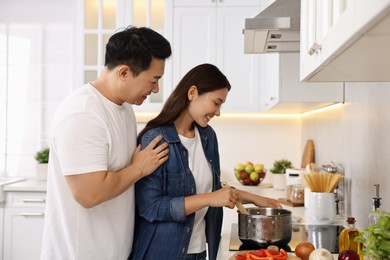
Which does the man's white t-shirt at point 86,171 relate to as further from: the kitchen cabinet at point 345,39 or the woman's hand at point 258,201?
the kitchen cabinet at point 345,39

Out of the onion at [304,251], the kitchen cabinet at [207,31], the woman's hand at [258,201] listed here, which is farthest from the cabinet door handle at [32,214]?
the onion at [304,251]

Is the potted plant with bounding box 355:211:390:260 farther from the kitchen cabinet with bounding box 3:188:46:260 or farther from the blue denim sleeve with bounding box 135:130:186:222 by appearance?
the kitchen cabinet with bounding box 3:188:46:260

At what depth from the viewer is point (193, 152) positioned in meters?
2.05

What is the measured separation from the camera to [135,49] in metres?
1.83

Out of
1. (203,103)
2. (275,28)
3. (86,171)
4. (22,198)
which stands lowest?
(22,198)

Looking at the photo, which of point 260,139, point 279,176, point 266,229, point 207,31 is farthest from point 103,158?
point 260,139

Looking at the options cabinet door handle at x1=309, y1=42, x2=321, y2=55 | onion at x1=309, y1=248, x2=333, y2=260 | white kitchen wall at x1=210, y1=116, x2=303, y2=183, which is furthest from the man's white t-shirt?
white kitchen wall at x1=210, y1=116, x2=303, y2=183

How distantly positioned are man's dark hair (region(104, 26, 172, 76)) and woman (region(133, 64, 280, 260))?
8.9 inches

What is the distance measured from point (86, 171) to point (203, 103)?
539 millimetres

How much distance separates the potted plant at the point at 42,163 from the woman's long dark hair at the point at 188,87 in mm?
2669

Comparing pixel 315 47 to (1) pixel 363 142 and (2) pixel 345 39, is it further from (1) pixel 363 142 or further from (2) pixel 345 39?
(1) pixel 363 142

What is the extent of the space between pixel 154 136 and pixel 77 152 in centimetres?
35

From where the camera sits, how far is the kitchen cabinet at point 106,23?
438cm

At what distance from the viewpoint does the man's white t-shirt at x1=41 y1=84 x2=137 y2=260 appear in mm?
1688
